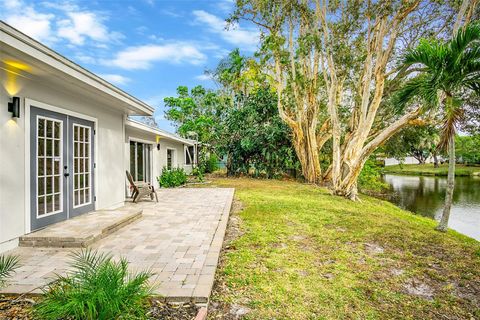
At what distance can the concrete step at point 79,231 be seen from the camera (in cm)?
443

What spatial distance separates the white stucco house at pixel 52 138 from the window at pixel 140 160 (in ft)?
10.0

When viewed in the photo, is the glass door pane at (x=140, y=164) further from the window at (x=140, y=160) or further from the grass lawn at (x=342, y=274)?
the grass lawn at (x=342, y=274)

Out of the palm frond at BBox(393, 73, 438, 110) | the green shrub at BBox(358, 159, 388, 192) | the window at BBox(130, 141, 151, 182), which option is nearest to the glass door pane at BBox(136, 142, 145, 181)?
the window at BBox(130, 141, 151, 182)

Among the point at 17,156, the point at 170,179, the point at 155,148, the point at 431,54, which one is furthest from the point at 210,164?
the point at 17,156

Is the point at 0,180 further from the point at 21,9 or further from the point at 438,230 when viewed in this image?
the point at 438,230

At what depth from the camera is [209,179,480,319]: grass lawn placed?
117 inches

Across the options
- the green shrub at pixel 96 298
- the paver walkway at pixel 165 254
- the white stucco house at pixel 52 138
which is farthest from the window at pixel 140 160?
the green shrub at pixel 96 298

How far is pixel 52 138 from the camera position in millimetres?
5238

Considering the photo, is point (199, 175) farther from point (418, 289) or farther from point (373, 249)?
point (418, 289)

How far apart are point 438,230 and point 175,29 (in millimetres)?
15524

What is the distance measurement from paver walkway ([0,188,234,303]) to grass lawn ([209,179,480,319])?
24 cm

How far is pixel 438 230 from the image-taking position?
7.41 metres

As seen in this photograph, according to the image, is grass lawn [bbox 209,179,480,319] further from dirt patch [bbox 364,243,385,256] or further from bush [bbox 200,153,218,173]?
bush [bbox 200,153,218,173]

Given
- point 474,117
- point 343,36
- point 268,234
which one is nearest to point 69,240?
point 268,234
